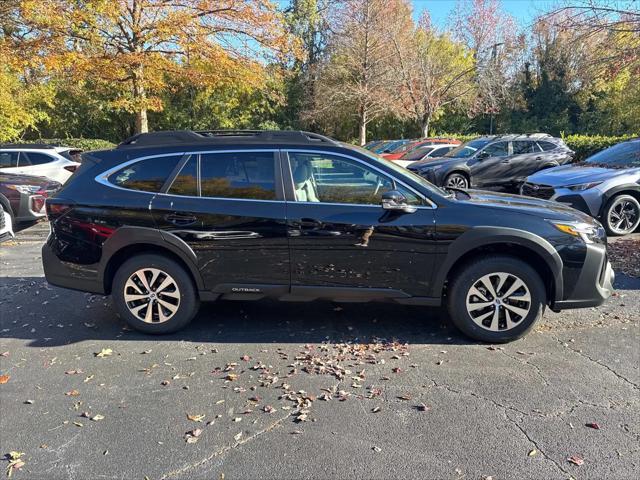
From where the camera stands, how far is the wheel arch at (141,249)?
4.30 m

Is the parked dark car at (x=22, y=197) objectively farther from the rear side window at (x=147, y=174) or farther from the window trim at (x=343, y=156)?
the window trim at (x=343, y=156)

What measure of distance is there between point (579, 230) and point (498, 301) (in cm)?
89

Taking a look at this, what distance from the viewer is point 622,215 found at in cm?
821

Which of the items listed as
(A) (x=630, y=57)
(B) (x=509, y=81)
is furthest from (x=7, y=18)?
(B) (x=509, y=81)

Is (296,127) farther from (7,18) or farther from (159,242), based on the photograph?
(159,242)

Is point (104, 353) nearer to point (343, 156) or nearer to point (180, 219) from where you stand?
point (180, 219)

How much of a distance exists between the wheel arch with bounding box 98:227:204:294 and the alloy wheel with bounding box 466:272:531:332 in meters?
2.37

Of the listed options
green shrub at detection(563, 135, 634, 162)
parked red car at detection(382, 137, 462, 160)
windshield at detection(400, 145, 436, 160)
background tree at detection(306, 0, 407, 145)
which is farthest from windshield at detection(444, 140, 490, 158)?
background tree at detection(306, 0, 407, 145)

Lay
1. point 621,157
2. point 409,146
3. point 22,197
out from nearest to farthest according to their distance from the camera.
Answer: point 621,157
point 22,197
point 409,146

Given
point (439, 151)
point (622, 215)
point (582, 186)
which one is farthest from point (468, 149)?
point (622, 215)

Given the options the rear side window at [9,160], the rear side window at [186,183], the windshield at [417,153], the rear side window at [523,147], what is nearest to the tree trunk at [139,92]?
the rear side window at [9,160]

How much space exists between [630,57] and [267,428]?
8508mm

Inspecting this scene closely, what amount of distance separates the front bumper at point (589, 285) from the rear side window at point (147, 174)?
11.6ft

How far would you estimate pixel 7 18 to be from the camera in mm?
15945
